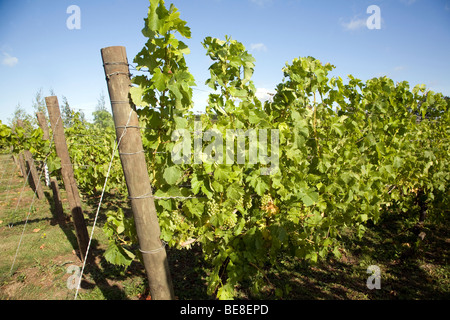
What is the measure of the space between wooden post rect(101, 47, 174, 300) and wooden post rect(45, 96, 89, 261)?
2633 mm

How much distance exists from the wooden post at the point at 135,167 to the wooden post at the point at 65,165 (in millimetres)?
2633

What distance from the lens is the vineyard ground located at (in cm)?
354

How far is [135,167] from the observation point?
1.75 metres

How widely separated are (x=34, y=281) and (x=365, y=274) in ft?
16.6

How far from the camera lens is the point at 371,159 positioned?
10.6 ft

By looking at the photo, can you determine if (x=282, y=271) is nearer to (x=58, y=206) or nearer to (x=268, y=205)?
(x=268, y=205)

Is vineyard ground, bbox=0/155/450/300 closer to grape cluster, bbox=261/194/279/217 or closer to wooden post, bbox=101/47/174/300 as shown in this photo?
grape cluster, bbox=261/194/279/217

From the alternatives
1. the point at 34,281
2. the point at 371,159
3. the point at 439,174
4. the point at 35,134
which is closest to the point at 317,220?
the point at 371,159

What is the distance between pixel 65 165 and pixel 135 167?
9.24 feet

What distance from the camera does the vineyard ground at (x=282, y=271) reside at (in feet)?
11.6

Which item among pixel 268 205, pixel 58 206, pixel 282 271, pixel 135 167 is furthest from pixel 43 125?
pixel 282 271

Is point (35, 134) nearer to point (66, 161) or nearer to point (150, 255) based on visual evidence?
point (66, 161)

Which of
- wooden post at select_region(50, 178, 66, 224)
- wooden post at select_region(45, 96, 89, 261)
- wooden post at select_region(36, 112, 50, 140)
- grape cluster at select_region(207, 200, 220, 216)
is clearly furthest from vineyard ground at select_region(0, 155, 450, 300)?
wooden post at select_region(36, 112, 50, 140)

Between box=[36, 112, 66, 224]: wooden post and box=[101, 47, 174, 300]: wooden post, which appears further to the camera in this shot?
box=[36, 112, 66, 224]: wooden post
